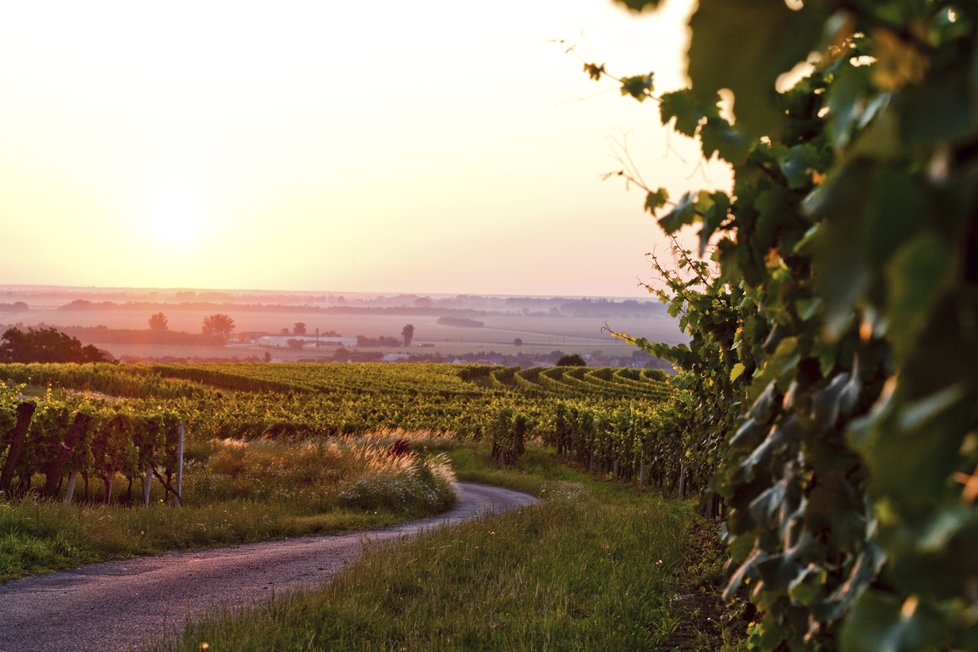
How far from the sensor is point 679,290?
899 cm

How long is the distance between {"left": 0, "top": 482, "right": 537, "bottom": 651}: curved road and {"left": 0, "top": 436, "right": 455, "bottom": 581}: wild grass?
58 centimetres

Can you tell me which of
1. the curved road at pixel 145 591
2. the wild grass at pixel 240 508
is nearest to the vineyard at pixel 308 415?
the wild grass at pixel 240 508

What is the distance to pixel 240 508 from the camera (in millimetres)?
17422

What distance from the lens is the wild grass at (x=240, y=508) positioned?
40.4 feet

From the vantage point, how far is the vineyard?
671 inches

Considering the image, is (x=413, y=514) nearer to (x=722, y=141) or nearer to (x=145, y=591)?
(x=145, y=591)

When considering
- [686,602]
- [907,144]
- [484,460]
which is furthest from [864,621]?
[484,460]

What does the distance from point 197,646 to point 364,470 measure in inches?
655

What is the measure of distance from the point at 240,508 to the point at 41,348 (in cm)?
7694

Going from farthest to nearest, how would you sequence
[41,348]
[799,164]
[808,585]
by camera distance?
1. [41,348]
2. [799,164]
3. [808,585]

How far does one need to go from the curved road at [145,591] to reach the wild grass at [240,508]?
0.58 meters

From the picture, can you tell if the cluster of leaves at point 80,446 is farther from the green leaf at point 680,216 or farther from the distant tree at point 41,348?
the distant tree at point 41,348

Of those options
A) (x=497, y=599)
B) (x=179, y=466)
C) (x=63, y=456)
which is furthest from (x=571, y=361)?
(x=497, y=599)

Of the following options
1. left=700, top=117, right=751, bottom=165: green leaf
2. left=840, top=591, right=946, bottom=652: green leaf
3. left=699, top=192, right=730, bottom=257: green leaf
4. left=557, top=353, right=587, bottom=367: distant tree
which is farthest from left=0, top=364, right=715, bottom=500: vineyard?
left=557, top=353, right=587, bottom=367: distant tree
